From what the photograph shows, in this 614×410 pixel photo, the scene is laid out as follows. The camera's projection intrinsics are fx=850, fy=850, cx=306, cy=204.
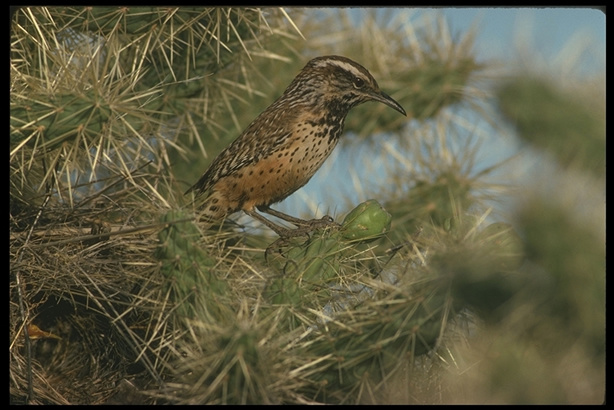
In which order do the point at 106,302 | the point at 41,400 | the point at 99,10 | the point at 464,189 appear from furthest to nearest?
the point at 464,189
the point at 99,10
the point at 106,302
the point at 41,400

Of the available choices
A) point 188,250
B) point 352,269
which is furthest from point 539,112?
point 188,250

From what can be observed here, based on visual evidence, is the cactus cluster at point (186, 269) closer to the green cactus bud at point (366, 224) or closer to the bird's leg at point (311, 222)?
the green cactus bud at point (366, 224)

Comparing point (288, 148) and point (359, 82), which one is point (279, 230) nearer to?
point (288, 148)

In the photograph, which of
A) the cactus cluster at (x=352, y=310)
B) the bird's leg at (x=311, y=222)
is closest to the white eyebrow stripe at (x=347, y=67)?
the bird's leg at (x=311, y=222)

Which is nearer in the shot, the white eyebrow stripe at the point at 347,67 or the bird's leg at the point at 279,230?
the bird's leg at the point at 279,230

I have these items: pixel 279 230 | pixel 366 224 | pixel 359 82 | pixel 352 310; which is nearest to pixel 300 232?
pixel 279 230

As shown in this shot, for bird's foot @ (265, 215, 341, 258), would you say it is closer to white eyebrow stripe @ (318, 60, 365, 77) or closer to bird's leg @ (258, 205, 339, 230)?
bird's leg @ (258, 205, 339, 230)

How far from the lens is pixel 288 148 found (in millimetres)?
3633

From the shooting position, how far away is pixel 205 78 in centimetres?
404

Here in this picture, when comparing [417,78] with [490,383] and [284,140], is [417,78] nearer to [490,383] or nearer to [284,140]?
[284,140]

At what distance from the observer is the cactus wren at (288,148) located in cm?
363

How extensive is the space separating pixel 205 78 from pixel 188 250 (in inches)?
63.3

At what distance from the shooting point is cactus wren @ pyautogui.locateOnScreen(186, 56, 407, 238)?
143 inches

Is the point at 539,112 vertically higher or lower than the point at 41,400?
higher
